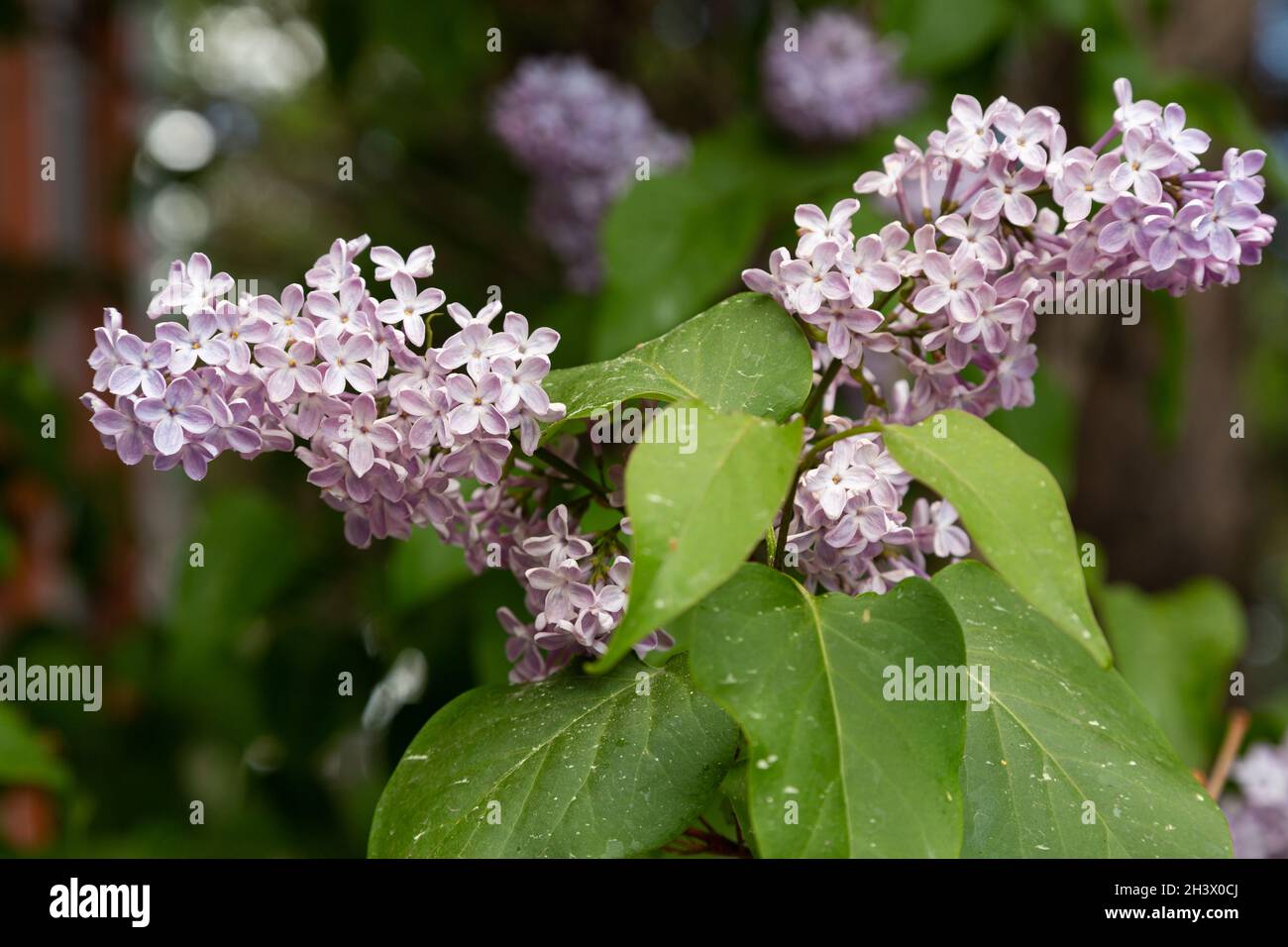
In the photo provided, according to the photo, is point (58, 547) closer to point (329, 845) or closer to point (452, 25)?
point (329, 845)

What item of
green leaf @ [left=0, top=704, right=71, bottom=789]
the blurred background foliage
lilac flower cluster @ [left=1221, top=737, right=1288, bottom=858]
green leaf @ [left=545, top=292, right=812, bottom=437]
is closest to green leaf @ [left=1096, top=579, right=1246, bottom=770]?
the blurred background foliage

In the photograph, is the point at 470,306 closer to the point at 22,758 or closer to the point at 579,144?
the point at 579,144

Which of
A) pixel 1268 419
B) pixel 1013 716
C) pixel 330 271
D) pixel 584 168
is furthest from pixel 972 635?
pixel 1268 419

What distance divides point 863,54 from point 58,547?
1515mm

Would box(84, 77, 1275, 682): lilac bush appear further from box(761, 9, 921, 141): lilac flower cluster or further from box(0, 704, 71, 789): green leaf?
box(761, 9, 921, 141): lilac flower cluster

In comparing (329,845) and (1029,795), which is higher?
(1029,795)

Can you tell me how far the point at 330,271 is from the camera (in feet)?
1.79

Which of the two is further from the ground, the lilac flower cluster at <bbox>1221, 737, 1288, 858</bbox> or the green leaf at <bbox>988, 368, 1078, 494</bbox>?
the green leaf at <bbox>988, 368, 1078, 494</bbox>

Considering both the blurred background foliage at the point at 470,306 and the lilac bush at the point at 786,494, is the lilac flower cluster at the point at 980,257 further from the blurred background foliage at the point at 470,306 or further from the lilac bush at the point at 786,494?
the blurred background foliage at the point at 470,306

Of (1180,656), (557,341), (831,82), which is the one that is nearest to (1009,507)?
(557,341)

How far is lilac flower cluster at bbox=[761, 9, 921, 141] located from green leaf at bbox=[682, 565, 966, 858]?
119 cm

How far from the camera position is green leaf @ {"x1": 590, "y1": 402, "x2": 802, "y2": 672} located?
0.41 metres

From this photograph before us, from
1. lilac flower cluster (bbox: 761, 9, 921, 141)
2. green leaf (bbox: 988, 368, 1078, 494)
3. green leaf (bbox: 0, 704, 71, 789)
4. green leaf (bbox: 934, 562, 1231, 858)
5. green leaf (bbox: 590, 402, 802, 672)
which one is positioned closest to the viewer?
green leaf (bbox: 590, 402, 802, 672)

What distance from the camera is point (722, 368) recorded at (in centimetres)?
56
